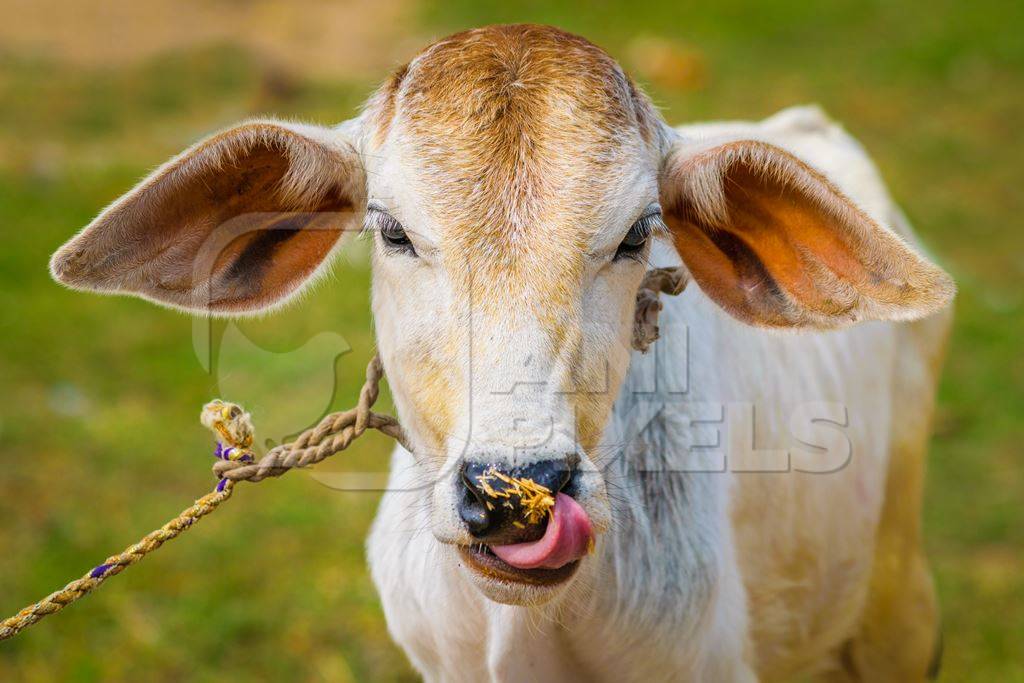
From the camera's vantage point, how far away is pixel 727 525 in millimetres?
3209

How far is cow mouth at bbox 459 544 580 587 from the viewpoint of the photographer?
233cm

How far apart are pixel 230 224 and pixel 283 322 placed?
4.54m

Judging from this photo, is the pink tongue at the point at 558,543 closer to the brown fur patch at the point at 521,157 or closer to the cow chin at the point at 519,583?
the cow chin at the point at 519,583

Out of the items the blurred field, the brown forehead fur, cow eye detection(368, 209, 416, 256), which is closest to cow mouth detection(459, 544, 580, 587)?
the brown forehead fur

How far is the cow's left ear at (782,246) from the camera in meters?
2.75

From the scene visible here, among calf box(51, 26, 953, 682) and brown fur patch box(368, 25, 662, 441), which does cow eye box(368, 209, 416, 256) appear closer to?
calf box(51, 26, 953, 682)

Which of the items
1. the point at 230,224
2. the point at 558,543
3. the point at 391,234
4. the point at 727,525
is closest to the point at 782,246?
the point at 727,525

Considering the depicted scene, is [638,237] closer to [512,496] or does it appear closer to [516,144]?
[516,144]

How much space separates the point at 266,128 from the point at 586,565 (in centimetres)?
128

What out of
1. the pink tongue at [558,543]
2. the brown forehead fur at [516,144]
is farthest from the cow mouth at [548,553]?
the brown forehead fur at [516,144]

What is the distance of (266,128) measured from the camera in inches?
108

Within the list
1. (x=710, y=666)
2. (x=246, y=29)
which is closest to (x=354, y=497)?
(x=710, y=666)

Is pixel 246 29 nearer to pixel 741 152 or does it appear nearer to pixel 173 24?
pixel 173 24

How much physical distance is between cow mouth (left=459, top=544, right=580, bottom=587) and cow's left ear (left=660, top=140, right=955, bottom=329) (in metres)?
0.97
